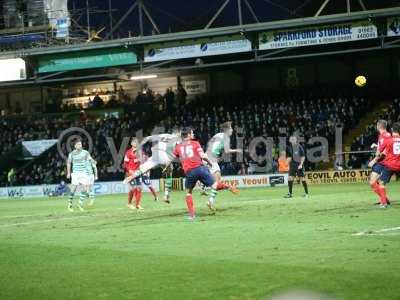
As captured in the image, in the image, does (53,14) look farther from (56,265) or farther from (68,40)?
(56,265)

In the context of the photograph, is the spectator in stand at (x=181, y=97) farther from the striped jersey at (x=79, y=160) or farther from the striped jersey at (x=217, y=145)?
the striped jersey at (x=217, y=145)

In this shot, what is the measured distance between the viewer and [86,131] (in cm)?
4272

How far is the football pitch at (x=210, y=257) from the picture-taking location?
24.8 feet

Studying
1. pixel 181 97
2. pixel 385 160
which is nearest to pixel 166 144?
pixel 385 160

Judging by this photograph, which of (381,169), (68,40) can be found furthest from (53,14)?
(381,169)

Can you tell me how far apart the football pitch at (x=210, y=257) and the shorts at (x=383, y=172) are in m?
0.71

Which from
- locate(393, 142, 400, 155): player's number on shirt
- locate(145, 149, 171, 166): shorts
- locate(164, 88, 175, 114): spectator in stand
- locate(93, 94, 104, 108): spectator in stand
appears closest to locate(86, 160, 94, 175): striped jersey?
locate(145, 149, 171, 166): shorts

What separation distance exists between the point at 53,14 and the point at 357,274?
1281 inches

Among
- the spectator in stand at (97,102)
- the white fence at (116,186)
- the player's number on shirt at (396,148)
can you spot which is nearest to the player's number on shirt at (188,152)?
the player's number on shirt at (396,148)

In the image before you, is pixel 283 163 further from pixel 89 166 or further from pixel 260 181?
pixel 89 166

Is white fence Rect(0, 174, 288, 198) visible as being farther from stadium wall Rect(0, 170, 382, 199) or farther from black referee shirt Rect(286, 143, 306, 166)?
black referee shirt Rect(286, 143, 306, 166)

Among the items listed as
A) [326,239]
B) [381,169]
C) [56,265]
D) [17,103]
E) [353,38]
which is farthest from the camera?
[17,103]

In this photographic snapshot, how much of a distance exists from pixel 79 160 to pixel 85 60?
552 inches

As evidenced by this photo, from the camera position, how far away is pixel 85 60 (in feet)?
118
